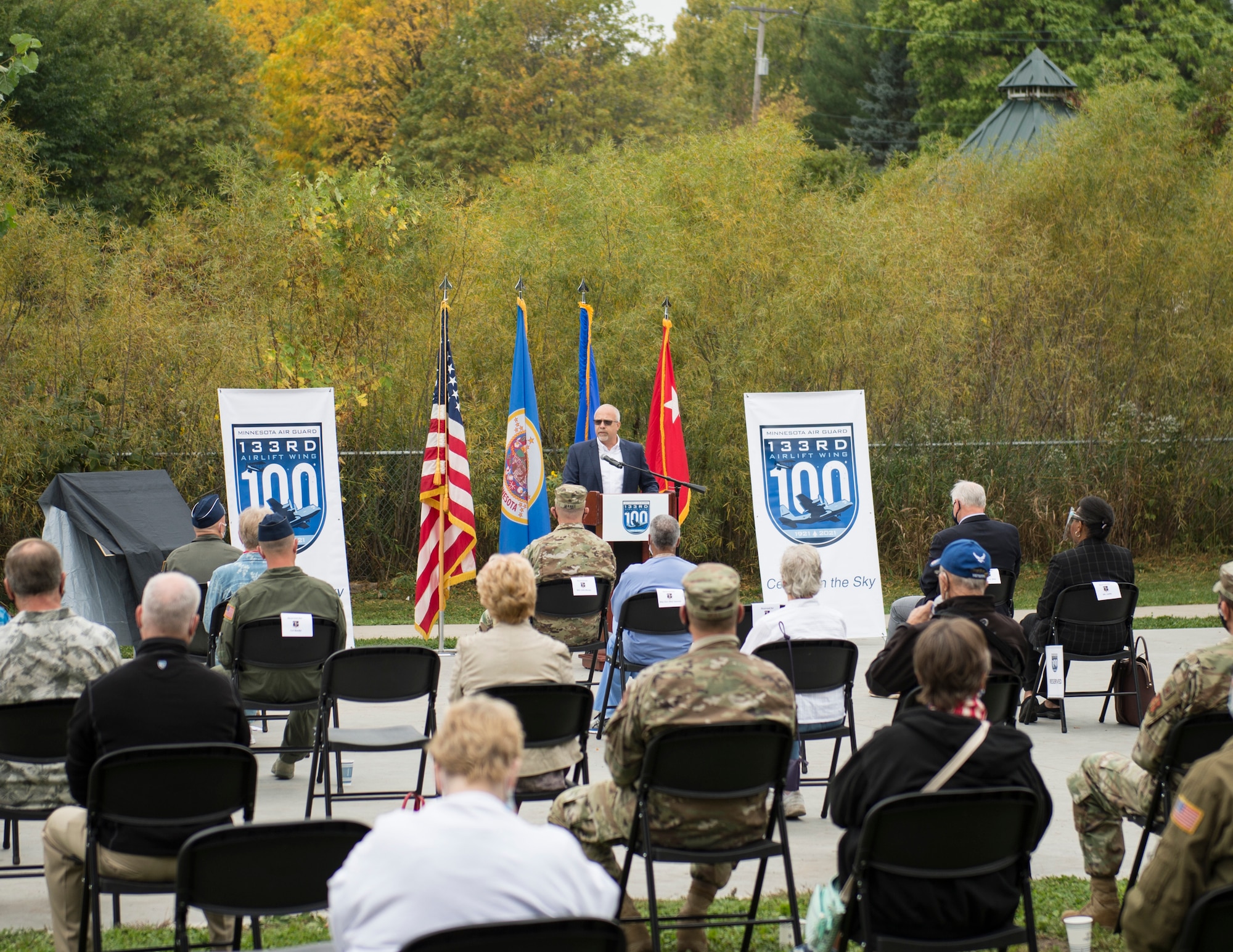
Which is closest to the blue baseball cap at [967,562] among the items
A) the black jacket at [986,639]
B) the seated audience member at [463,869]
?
the black jacket at [986,639]

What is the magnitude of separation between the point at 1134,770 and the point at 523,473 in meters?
5.65

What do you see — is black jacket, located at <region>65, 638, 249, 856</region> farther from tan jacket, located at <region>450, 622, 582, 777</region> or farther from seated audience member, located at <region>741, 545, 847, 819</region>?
seated audience member, located at <region>741, 545, 847, 819</region>

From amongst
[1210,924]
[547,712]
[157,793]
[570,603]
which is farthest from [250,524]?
[1210,924]

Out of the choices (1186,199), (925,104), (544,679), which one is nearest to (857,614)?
(544,679)

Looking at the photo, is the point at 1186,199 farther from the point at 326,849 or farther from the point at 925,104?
the point at 925,104

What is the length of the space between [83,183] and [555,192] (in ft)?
37.8

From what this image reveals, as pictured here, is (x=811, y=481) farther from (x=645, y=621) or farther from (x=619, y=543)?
(x=645, y=621)

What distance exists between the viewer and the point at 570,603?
6777 mm

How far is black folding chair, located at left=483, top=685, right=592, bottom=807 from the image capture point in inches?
163

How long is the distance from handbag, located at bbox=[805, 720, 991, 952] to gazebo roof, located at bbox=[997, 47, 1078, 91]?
25273 mm

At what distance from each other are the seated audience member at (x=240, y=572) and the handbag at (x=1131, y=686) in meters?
4.68

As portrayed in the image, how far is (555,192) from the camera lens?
44.6ft

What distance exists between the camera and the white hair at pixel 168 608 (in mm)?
3553

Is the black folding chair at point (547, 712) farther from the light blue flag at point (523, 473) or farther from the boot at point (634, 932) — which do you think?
the light blue flag at point (523, 473)
